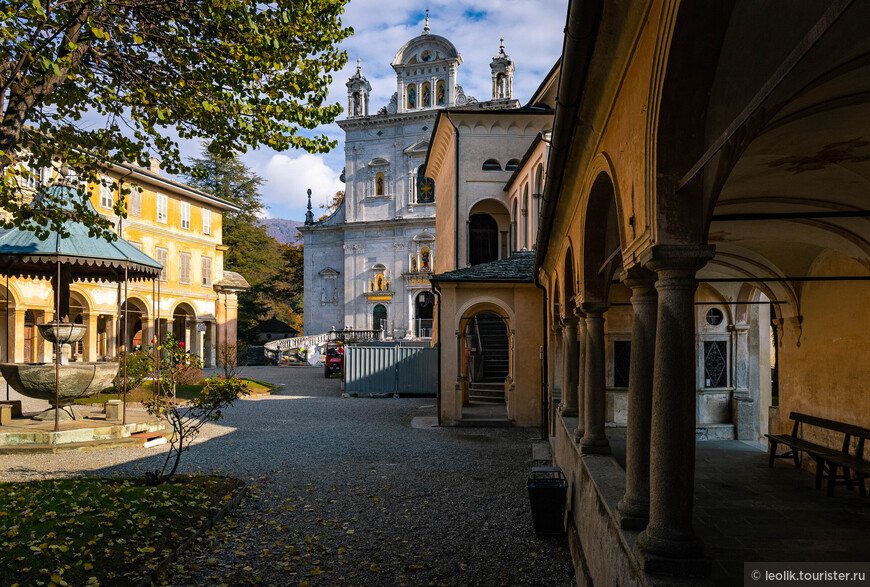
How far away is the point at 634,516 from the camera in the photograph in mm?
4391

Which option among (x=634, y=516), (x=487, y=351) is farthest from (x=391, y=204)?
(x=634, y=516)

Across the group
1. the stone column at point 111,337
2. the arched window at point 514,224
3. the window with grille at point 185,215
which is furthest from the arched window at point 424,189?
the stone column at point 111,337

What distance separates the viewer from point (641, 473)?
14.7 ft

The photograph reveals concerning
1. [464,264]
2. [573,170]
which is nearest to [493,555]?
[573,170]

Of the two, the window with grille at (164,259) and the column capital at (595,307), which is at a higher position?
the window with grille at (164,259)

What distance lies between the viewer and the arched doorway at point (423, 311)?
157 ft

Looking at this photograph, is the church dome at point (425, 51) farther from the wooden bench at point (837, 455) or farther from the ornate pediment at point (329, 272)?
the wooden bench at point (837, 455)

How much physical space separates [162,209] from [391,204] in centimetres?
1940

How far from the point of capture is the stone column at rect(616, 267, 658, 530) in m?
4.34

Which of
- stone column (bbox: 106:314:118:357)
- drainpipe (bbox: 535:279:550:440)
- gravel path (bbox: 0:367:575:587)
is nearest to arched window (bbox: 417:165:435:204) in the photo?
stone column (bbox: 106:314:118:357)

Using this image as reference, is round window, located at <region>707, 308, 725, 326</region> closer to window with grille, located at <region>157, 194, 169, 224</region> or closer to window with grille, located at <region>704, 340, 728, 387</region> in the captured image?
window with grille, located at <region>704, 340, 728, 387</region>

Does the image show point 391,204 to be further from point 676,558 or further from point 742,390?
point 676,558

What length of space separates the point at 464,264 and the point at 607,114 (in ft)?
67.8

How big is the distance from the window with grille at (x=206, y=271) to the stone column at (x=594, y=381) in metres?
33.0
